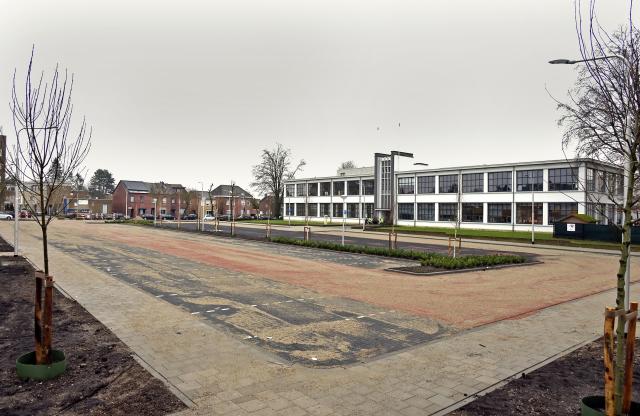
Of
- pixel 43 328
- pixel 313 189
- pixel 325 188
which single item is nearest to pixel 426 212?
pixel 325 188

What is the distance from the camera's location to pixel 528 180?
53.1m

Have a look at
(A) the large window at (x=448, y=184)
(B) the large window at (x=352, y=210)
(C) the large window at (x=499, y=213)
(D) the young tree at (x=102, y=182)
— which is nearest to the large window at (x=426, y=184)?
(A) the large window at (x=448, y=184)

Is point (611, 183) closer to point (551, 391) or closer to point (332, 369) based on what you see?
point (551, 391)

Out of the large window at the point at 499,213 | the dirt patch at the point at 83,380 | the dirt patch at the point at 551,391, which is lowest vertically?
the dirt patch at the point at 551,391

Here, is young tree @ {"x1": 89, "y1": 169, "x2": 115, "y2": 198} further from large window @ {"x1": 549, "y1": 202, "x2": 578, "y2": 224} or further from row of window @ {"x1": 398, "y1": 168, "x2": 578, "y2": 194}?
large window @ {"x1": 549, "y1": 202, "x2": 578, "y2": 224}

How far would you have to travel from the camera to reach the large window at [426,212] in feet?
208

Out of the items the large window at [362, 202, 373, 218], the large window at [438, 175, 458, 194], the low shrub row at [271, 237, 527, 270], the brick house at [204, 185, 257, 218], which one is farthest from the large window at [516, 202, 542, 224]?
the brick house at [204, 185, 257, 218]

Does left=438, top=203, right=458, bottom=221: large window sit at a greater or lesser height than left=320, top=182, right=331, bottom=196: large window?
lesser

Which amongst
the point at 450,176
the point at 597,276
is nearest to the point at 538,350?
the point at 597,276

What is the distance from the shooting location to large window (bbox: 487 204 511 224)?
54.8 m

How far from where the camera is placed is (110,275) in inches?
643

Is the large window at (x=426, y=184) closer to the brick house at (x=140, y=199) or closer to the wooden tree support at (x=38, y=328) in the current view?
the brick house at (x=140, y=199)

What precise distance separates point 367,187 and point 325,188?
10.6 metres

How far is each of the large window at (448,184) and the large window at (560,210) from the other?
13.2m
